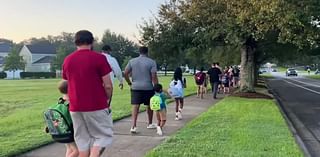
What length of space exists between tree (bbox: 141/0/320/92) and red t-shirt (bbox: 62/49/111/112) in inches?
497

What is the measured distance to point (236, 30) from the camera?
2186 centimetres

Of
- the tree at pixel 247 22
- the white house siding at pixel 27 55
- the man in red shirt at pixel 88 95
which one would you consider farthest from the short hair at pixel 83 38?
the white house siding at pixel 27 55

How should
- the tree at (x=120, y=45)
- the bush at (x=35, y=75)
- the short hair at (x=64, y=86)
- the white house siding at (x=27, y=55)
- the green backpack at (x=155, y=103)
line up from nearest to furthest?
the short hair at (x=64, y=86) → the green backpack at (x=155, y=103) → the bush at (x=35, y=75) → the tree at (x=120, y=45) → the white house siding at (x=27, y=55)

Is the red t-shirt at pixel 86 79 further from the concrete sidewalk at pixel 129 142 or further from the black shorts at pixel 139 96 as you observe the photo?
the black shorts at pixel 139 96

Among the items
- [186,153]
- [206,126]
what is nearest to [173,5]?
[206,126]

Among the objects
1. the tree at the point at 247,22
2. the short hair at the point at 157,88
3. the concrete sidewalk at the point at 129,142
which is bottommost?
the concrete sidewalk at the point at 129,142

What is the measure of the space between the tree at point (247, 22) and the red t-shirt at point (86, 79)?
12628mm

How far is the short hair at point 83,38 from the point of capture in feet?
17.9

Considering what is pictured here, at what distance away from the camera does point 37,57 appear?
119438 millimetres

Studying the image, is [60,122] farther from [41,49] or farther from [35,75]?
[41,49]

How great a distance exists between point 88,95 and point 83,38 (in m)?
0.66

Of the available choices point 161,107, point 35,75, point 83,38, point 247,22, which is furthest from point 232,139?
point 35,75

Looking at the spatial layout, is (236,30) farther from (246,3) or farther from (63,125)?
(63,125)

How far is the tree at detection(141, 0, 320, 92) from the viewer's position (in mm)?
17562
